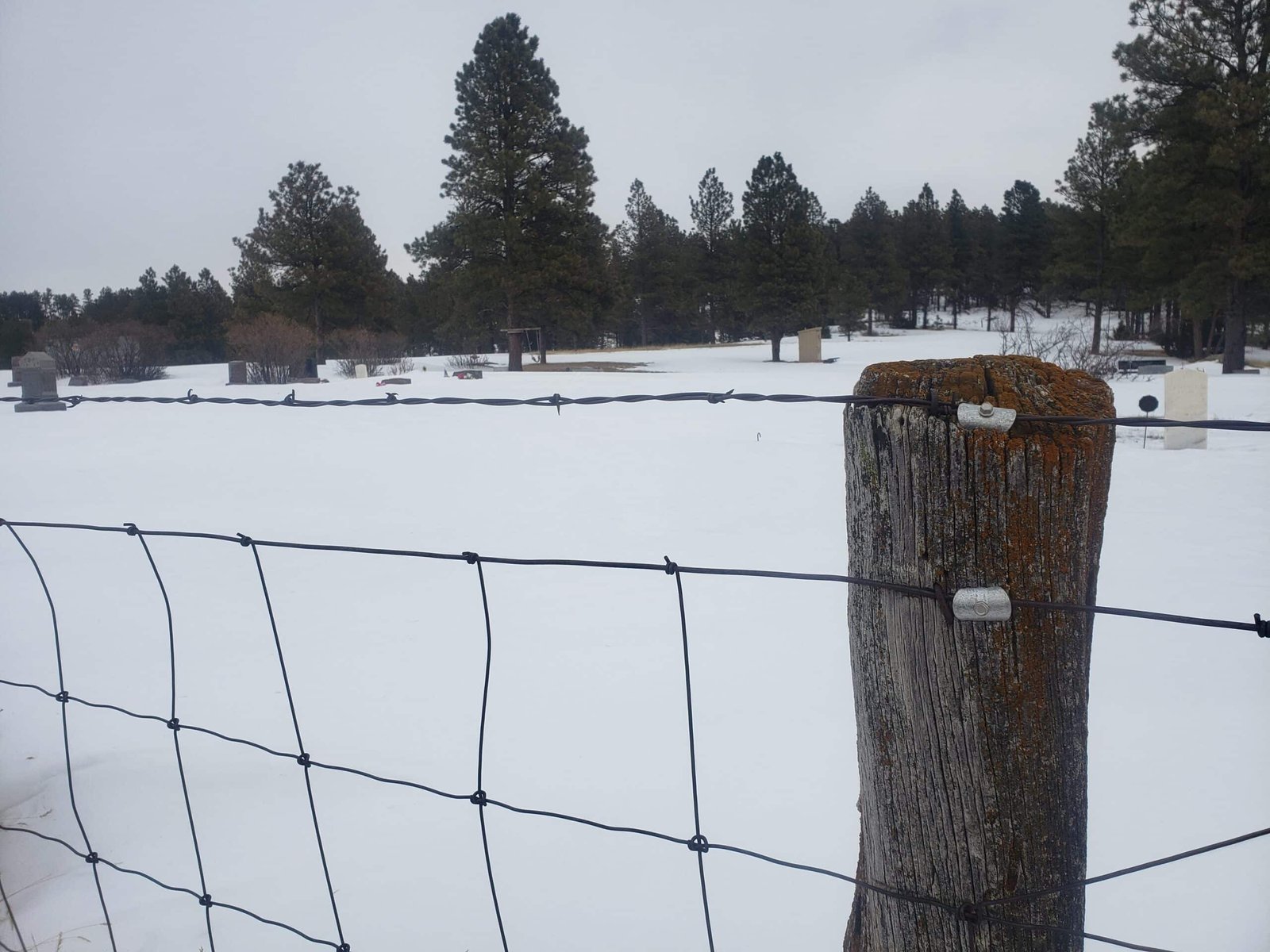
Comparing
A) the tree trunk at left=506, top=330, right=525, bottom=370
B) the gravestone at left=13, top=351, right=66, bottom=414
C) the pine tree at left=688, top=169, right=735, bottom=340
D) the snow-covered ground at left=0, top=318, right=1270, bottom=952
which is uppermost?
the pine tree at left=688, top=169, right=735, bottom=340

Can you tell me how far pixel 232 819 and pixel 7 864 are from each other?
0.64 m

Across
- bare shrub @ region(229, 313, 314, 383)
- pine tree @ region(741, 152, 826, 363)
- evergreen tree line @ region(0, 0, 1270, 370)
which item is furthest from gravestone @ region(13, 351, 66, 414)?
pine tree @ region(741, 152, 826, 363)

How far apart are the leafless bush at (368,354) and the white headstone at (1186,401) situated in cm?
1688

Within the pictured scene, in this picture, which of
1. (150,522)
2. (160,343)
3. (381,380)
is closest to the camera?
(150,522)

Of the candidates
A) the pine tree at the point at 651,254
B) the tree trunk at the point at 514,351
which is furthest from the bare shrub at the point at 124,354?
the pine tree at the point at 651,254

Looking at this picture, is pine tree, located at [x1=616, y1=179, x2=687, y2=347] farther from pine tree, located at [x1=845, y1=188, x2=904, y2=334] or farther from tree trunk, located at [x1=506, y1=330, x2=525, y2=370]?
tree trunk, located at [x1=506, y1=330, x2=525, y2=370]

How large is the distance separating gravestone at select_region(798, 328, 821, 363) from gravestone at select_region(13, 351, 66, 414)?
1282 centimetres

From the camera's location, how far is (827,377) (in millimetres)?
12625

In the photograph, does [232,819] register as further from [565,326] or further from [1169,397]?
[565,326]

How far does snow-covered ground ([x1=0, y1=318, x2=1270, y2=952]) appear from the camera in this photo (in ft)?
8.96

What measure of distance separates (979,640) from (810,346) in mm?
17995

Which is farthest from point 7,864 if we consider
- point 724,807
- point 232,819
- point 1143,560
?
point 1143,560

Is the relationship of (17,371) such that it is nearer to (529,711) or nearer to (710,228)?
(529,711)

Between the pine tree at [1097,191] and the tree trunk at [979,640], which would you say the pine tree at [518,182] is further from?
the tree trunk at [979,640]
